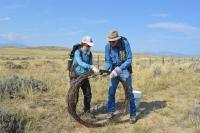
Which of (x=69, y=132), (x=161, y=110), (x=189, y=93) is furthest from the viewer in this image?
(x=189, y=93)

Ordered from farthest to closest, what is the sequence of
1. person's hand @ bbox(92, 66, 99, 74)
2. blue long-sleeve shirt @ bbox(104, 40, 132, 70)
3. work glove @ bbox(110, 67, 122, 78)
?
blue long-sleeve shirt @ bbox(104, 40, 132, 70) → work glove @ bbox(110, 67, 122, 78) → person's hand @ bbox(92, 66, 99, 74)

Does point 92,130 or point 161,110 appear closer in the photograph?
point 92,130

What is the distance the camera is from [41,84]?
41.7 feet

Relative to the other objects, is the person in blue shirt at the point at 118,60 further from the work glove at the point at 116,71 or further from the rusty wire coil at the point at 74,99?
the rusty wire coil at the point at 74,99

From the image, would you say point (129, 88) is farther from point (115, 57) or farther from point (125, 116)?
point (125, 116)

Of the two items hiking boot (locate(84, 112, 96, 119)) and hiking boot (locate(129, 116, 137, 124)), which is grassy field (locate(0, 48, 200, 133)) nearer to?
hiking boot (locate(129, 116, 137, 124))

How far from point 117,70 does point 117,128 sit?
4.00 feet

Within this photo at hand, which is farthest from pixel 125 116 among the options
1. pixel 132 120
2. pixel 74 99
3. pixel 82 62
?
pixel 82 62

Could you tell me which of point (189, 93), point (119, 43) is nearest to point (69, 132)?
point (119, 43)

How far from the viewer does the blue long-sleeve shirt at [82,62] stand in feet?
29.0

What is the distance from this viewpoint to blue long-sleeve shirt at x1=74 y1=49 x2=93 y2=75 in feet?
29.0

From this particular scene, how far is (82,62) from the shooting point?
8852 millimetres

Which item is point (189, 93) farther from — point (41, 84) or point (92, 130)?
point (92, 130)

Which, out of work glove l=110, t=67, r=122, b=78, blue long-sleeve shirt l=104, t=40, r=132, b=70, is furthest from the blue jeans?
work glove l=110, t=67, r=122, b=78
